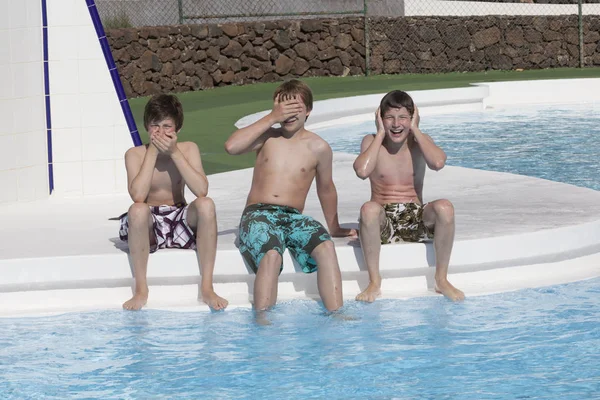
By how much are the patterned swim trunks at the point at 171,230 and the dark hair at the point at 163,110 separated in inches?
21.7

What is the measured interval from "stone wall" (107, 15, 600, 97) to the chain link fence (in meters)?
0.02

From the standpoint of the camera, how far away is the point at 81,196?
829 cm

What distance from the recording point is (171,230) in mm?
6254

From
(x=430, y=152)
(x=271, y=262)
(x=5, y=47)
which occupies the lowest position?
(x=271, y=262)

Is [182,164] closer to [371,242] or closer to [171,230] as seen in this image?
[171,230]

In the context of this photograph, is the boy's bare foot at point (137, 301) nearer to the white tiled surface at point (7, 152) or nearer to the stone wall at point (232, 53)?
the white tiled surface at point (7, 152)

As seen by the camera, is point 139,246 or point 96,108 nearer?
point 139,246

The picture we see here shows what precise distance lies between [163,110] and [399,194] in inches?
62.3

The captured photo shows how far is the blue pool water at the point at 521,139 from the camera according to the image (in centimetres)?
1141

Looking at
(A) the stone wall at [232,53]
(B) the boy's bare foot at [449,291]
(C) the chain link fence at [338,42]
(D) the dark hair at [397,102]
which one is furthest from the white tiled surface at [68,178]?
(C) the chain link fence at [338,42]

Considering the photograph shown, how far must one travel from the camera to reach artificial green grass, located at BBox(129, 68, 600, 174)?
11.5 m

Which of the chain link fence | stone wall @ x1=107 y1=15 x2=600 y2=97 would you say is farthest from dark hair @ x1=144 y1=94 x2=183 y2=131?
the chain link fence

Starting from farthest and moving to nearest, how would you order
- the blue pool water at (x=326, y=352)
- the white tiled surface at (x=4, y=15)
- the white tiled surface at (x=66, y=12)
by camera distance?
the white tiled surface at (x=66, y=12) → the white tiled surface at (x=4, y=15) → the blue pool water at (x=326, y=352)

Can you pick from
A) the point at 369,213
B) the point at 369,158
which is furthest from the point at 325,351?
the point at 369,158
